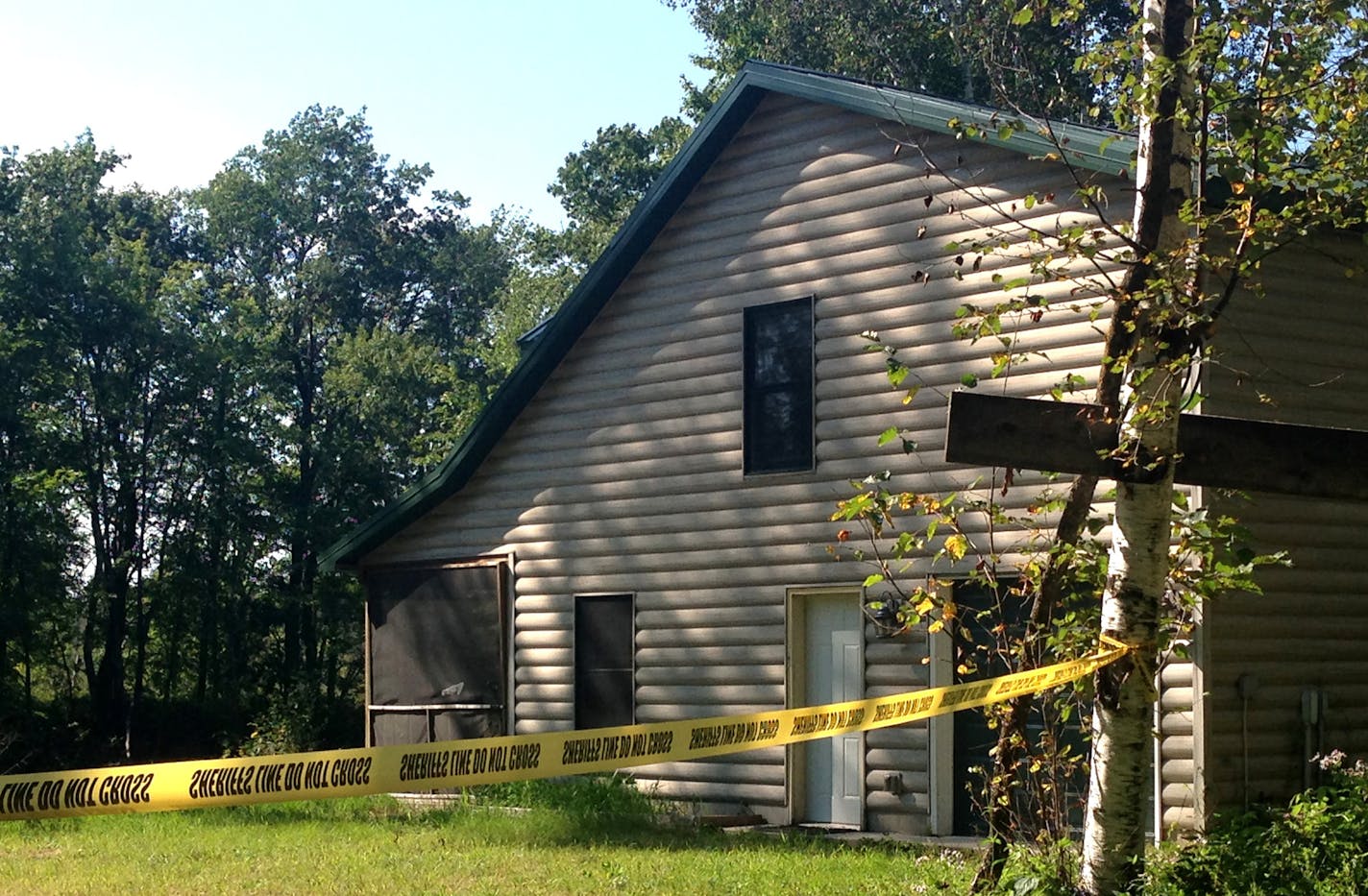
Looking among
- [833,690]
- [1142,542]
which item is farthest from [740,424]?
[1142,542]

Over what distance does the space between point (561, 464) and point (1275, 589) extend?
7663 millimetres

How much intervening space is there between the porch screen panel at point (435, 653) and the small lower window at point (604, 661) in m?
1.17

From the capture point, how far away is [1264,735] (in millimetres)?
12391

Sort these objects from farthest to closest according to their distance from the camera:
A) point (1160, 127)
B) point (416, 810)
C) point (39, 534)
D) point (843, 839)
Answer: point (39, 534) < point (416, 810) < point (843, 839) < point (1160, 127)

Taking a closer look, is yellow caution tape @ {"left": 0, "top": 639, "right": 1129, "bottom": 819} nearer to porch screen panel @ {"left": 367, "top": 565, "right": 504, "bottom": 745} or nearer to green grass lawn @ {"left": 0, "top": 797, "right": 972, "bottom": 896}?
Result: green grass lawn @ {"left": 0, "top": 797, "right": 972, "bottom": 896}

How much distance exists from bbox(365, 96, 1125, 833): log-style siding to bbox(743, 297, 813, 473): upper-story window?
13 cm

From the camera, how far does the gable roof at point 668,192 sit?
13.0m

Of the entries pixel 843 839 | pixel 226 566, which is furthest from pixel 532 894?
pixel 226 566

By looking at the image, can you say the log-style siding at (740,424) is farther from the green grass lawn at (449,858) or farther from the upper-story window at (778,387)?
the green grass lawn at (449,858)

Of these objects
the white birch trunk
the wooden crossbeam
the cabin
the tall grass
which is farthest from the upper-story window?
the wooden crossbeam

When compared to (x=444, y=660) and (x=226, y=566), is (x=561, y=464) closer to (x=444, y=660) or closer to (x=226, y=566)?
(x=444, y=660)

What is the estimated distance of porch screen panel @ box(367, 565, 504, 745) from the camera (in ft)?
59.2

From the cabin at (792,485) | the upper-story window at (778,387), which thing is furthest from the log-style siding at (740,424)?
the upper-story window at (778,387)

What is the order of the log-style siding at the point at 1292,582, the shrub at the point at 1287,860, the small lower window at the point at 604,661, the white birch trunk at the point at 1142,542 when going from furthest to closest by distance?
1. the small lower window at the point at 604,661
2. the log-style siding at the point at 1292,582
3. the shrub at the point at 1287,860
4. the white birch trunk at the point at 1142,542
